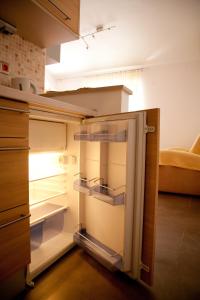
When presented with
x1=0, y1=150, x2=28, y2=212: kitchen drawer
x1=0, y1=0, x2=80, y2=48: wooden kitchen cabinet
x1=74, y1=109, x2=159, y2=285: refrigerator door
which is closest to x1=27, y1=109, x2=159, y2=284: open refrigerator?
x1=74, y1=109, x2=159, y2=285: refrigerator door

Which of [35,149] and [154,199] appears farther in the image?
[35,149]

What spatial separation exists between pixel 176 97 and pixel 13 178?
428 centimetres

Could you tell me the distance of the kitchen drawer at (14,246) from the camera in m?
0.88

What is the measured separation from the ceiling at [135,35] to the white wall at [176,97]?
0.24m

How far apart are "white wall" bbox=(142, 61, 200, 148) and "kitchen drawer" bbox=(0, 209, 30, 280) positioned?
13.2 ft

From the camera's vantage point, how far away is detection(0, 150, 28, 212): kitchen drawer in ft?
2.85

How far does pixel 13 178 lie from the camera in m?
0.92

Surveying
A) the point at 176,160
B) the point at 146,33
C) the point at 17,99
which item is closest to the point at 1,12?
the point at 17,99

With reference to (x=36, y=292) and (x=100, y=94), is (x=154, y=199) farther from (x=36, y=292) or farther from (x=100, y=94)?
(x=100, y=94)

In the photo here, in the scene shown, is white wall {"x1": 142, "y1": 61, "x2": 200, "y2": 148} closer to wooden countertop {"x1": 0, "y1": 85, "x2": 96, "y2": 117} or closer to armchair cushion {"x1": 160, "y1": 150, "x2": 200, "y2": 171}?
armchair cushion {"x1": 160, "y1": 150, "x2": 200, "y2": 171}

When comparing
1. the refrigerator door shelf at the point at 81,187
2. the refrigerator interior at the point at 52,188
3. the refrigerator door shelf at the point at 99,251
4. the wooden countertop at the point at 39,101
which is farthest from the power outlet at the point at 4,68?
the refrigerator door shelf at the point at 99,251

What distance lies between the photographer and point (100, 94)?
1.59 meters

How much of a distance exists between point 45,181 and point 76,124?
0.54 m

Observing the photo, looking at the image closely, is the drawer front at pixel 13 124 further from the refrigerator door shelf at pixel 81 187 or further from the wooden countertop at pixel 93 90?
the wooden countertop at pixel 93 90
